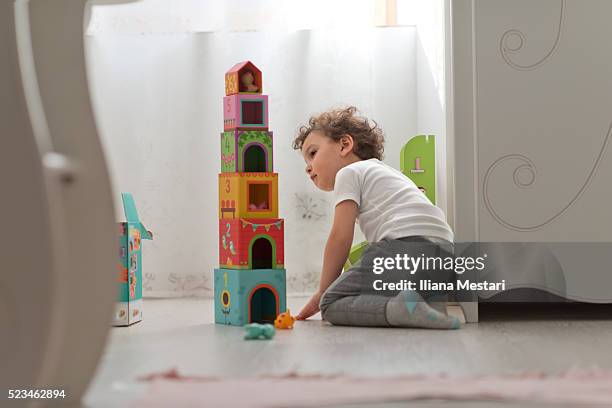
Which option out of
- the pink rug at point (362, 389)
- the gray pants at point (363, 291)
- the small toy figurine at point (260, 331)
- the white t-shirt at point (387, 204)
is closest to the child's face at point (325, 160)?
the white t-shirt at point (387, 204)

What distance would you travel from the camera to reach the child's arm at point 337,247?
1812 millimetres

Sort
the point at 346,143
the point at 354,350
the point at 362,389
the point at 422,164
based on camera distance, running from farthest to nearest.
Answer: the point at 422,164, the point at 346,143, the point at 354,350, the point at 362,389

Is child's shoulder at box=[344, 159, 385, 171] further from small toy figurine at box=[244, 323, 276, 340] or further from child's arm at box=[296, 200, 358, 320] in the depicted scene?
small toy figurine at box=[244, 323, 276, 340]

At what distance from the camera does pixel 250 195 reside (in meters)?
1.86

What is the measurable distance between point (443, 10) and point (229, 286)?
2.59 ft

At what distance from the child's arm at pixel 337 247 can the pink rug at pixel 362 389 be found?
79 centimetres

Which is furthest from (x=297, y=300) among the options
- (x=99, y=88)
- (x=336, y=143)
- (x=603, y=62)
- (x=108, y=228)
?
(x=108, y=228)

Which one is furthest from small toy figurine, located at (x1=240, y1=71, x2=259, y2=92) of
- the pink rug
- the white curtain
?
the pink rug

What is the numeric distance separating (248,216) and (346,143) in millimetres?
329

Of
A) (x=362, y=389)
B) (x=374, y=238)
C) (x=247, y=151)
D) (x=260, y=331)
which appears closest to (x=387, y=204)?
(x=374, y=238)

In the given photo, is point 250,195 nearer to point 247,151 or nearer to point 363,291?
point 247,151

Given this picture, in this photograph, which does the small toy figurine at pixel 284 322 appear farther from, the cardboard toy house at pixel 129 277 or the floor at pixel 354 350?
the cardboard toy house at pixel 129 277

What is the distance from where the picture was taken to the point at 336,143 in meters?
2.01

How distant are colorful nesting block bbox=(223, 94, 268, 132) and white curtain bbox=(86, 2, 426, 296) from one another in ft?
2.53
